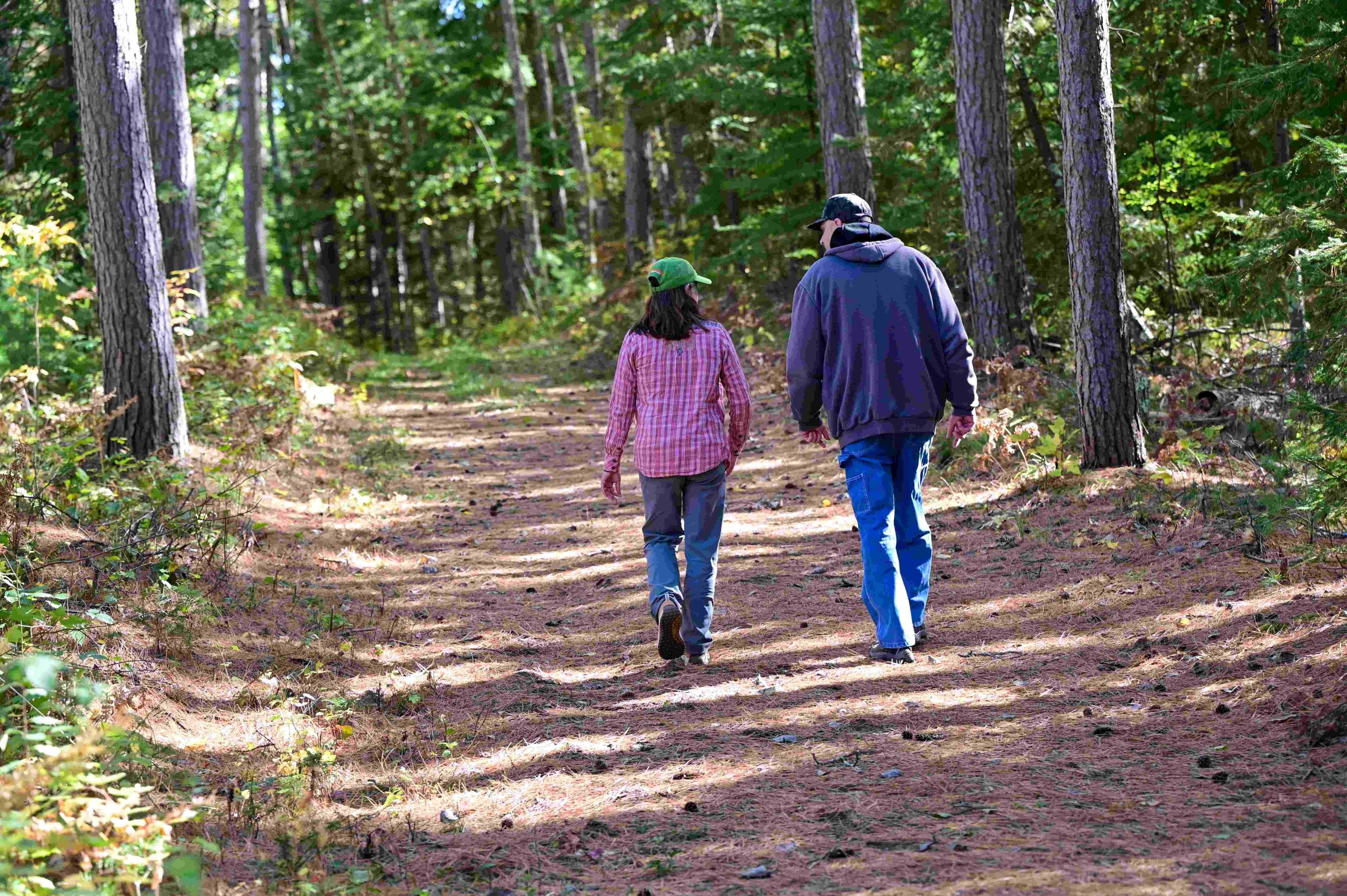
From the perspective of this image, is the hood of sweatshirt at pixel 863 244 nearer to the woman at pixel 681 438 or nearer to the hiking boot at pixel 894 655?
the woman at pixel 681 438

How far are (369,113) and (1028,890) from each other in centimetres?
2998

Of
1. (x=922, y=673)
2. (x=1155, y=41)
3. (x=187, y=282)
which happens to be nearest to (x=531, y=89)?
(x=187, y=282)

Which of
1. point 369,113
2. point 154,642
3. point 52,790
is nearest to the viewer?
point 52,790

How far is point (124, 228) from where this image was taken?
923cm

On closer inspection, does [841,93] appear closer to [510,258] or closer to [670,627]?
[670,627]

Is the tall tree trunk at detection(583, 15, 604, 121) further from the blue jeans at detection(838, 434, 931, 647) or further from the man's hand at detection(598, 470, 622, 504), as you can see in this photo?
the blue jeans at detection(838, 434, 931, 647)

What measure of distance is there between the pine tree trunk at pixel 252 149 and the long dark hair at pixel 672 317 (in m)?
17.0

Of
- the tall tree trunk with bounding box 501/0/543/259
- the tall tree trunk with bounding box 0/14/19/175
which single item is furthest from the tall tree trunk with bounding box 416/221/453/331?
the tall tree trunk with bounding box 0/14/19/175

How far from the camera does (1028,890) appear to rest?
3.41 metres

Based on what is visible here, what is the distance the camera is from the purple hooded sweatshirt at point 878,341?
19.7 feet

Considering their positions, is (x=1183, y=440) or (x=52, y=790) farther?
(x=1183, y=440)

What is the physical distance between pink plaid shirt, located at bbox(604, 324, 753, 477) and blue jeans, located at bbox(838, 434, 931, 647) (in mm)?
698

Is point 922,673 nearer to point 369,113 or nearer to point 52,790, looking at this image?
point 52,790

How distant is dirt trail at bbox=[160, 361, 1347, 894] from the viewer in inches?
151
